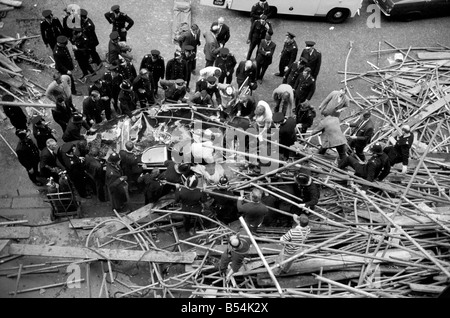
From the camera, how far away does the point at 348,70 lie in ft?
46.0

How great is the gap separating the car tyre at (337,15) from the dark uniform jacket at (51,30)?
Answer: 7879 millimetres

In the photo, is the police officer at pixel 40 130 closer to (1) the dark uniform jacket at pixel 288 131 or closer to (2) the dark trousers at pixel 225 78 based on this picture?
(2) the dark trousers at pixel 225 78

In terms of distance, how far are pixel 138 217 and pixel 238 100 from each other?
3616 millimetres

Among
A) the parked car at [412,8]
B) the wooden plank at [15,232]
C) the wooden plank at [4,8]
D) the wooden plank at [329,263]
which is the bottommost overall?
the wooden plank at [15,232]

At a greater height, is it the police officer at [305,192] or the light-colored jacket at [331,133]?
the light-colored jacket at [331,133]

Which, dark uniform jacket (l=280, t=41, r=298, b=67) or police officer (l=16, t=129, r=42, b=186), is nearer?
police officer (l=16, t=129, r=42, b=186)

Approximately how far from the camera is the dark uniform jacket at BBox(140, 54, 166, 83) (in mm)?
11797

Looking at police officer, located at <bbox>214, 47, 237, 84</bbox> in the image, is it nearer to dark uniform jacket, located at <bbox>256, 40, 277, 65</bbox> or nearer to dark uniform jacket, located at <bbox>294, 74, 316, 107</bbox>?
dark uniform jacket, located at <bbox>256, 40, 277, 65</bbox>

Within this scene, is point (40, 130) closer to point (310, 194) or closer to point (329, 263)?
point (310, 194)

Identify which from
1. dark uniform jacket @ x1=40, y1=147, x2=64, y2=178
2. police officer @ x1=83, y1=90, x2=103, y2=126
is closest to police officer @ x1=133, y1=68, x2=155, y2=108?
police officer @ x1=83, y1=90, x2=103, y2=126

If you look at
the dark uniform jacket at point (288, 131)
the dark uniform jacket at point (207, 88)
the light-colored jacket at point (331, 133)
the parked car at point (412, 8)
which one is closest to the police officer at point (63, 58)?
Result: the dark uniform jacket at point (207, 88)

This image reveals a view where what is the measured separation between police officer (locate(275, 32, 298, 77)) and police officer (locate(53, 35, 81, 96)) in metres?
5.43

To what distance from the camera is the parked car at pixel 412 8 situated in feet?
48.9

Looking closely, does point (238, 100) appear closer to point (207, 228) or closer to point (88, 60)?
point (207, 228)
